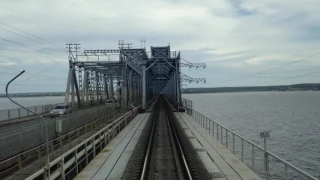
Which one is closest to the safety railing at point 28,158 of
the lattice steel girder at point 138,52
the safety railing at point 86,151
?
the safety railing at point 86,151

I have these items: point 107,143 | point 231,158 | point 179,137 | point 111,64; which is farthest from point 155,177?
point 111,64

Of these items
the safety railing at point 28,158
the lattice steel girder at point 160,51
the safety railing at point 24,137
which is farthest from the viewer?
the lattice steel girder at point 160,51

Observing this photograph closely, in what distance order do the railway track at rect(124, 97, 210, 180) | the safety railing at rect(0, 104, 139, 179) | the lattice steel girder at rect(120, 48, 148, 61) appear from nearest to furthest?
the safety railing at rect(0, 104, 139, 179)
the railway track at rect(124, 97, 210, 180)
the lattice steel girder at rect(120, 48, 148, 61)

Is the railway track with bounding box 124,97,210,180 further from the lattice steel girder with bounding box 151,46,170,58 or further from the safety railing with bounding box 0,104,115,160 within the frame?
the lattice steel girder with bounding box 151,46,170,58

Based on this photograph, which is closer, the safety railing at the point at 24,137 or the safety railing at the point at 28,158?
the safety railing at the point at 28,158

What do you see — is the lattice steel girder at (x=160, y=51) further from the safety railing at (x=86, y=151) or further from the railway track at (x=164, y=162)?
the railway track at (x=164, y=162)

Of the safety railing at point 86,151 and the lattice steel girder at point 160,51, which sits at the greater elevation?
the lattice steel girder at point 160,51

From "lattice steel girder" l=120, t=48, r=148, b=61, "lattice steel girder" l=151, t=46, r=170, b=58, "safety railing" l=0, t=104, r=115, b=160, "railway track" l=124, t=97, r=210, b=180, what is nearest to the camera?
"railway track" l=124, t=97, r=210, b=180

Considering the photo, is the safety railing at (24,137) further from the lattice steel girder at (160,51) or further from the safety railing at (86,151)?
the lattice steel girder at (160,51)

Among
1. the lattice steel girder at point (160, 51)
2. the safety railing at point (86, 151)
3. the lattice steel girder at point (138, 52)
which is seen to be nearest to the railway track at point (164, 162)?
the safety railing at point (86, 151)

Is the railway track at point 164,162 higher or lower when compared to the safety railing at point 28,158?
lower

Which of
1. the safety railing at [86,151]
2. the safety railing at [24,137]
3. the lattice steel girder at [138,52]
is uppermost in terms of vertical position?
the lattice steel girder at [138,52]

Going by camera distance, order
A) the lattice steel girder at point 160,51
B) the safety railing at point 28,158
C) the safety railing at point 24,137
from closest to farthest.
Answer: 1. the safety railing at point 28,158
2. the safety railing at point 24,137
3. the lattice steel girder at point 160,51

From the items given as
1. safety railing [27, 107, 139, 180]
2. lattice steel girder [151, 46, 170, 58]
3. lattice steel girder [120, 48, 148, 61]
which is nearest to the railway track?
safety railing [27, 107, 139, 180]
